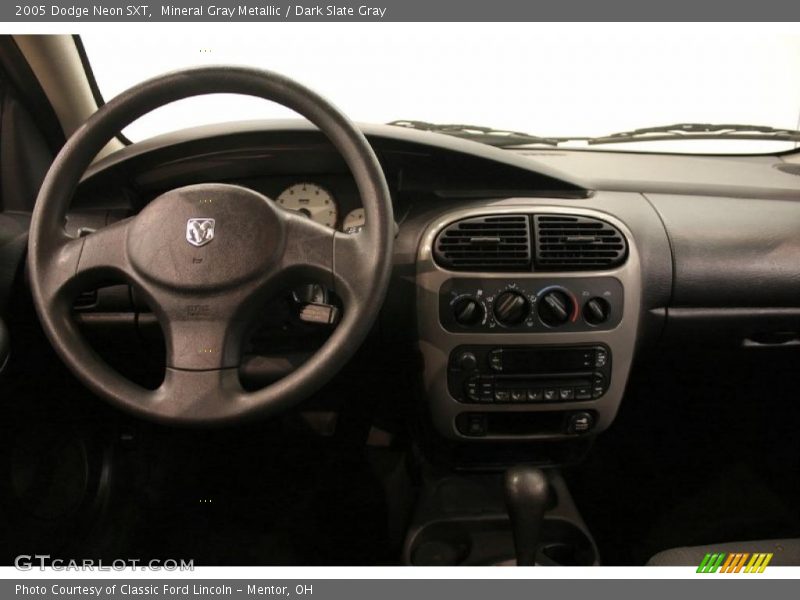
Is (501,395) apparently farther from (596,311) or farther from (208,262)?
(208,262)

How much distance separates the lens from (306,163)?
121cm

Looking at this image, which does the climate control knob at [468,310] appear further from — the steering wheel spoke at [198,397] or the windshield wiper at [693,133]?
the windshield wiper at [693,133]

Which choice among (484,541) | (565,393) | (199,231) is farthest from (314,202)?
(484,541)

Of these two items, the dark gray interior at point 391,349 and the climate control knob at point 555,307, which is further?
the climate control knob at point 555,307

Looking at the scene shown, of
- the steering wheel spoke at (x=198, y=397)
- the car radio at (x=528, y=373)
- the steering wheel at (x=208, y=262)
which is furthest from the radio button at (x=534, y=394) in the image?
the steering wheel spoke at (x=198, y=397)

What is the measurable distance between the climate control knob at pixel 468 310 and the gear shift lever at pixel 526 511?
1.12ft

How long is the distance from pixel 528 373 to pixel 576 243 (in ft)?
0.96

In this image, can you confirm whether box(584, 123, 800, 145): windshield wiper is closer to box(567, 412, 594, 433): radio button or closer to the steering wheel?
box(567, 412, 594, 433): radio button

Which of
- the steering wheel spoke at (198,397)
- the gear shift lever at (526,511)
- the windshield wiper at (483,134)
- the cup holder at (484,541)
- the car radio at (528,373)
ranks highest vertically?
the windshield wiper at (483,134)

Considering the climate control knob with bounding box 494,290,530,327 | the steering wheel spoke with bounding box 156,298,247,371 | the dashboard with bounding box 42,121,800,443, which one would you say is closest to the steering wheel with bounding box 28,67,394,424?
the steering wheel spoke with bounding box 156,298,247,371

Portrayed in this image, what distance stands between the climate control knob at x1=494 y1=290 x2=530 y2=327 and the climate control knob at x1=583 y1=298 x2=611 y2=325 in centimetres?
13

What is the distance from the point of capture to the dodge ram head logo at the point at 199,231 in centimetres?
92

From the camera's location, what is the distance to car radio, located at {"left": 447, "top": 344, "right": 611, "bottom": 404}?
1.18 meters

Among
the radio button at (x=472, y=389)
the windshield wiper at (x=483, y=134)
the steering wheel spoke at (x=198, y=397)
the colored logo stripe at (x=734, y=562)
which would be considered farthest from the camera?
the windshield wiper at (x=483, y=134)
